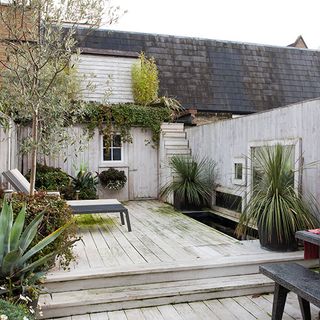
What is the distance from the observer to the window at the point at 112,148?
9.20 m

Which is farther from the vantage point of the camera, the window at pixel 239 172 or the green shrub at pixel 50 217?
the window at pixel 239 172

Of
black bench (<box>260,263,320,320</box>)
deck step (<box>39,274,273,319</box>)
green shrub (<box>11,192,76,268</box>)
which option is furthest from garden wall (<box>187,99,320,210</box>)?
green shrub (<box>11,192,76,268</box>)

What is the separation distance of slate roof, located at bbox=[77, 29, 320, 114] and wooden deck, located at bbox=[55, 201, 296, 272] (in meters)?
5.22

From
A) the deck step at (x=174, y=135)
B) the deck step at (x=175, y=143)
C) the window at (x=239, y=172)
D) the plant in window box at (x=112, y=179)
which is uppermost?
the deck step at (x=174, y=135)

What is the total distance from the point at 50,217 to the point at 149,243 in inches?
65.1

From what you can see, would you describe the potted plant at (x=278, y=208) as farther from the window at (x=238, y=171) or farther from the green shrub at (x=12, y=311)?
the green shrub at (x=12, y=311)

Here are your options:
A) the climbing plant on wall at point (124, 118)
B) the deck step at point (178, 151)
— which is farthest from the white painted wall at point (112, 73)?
the deck step at point (178, 151)

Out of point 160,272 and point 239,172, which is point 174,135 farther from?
point 160,272

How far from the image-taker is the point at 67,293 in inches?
135

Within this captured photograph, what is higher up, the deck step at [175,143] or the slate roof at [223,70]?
the slate roof at [223,70]

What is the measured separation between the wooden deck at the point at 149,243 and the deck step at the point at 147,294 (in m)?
0.34

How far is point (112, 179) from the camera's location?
28.9ft

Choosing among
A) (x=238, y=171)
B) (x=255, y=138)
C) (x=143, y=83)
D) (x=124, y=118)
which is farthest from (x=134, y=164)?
(x=255, y=138)

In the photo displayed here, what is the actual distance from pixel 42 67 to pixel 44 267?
230 centimetres
